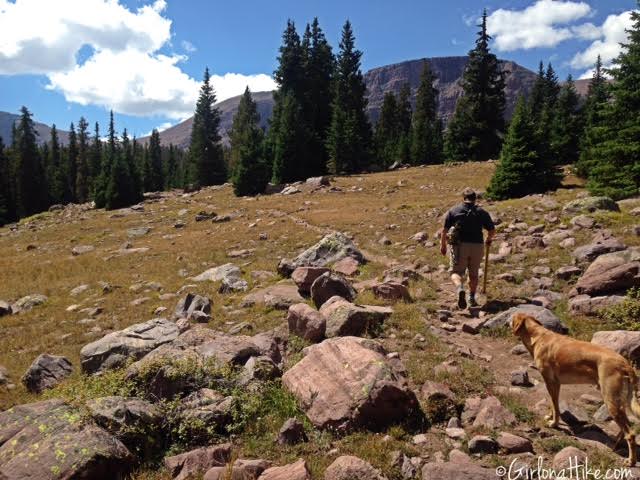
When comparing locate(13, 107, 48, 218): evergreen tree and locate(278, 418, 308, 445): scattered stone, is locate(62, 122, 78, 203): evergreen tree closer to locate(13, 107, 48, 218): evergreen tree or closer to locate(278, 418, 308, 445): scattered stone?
locate(13, 107, 48, 218): evergreen tree

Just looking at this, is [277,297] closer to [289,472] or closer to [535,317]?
[535,317]

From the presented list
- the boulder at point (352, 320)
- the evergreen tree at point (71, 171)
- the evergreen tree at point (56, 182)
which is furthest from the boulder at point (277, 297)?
the evergreen tree at point (71, 171)

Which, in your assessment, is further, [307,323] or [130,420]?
[307,323]

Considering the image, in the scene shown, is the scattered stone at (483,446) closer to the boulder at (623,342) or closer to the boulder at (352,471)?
the boulder at (352,471)

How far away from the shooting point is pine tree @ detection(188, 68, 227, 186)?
6600 centimetres

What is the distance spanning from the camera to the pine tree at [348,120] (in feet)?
171

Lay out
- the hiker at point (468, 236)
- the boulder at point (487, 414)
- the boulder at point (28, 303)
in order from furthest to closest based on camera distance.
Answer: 1. the boulder at point (28, 303)
2. the hiker at point (468, 236)
3. the boulder at point (487, 414)

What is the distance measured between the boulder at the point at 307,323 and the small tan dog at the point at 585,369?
12.6 ft

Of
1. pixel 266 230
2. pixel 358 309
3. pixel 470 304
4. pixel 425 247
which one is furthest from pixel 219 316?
pixel 266 230

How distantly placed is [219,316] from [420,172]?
1477 inches

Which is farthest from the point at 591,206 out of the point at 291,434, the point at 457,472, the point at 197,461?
the point at 197,461

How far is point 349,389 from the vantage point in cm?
620

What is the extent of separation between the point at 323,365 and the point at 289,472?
6.82ft

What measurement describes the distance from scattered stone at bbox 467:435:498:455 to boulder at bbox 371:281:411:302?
5801 millimetres
